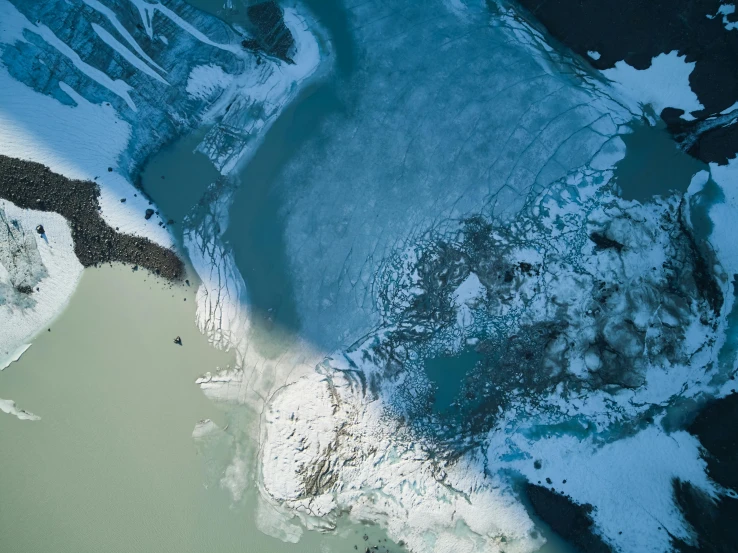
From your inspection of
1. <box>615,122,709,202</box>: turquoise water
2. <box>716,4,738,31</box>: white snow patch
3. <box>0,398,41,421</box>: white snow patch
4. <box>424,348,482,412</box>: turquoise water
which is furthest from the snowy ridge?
<box>716,4,738,31</box>: white snow patch

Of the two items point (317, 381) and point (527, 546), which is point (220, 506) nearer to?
point (317, 381)

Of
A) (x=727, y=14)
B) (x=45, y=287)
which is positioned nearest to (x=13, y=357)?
(x=45, y=287)

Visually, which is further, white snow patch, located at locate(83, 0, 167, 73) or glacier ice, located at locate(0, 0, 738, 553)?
white snow patch, located at locate(83, 0, 167, 73)

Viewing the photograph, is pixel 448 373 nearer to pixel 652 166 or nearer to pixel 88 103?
pixel 652 166

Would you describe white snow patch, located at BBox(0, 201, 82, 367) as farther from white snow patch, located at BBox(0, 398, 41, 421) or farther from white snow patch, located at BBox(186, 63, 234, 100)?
white snow patch, located at BBox(186, 63, 234, 100)

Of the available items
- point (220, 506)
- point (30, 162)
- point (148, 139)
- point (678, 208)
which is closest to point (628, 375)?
point (678, 208)

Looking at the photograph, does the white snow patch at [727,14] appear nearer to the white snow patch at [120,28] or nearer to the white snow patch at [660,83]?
the white snow patch at [660,83]

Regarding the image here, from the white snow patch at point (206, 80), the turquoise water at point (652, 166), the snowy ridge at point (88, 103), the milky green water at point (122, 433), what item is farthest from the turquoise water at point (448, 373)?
the white snow patch at point (206, 80)
